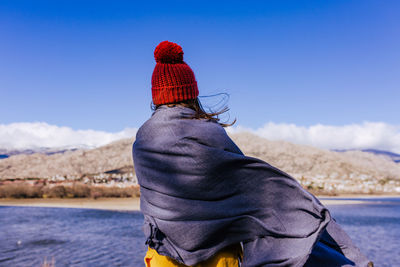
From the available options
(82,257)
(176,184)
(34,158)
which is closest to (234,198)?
(176,184)

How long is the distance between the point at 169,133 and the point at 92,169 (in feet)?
232

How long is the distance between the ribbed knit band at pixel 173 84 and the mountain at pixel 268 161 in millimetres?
54422

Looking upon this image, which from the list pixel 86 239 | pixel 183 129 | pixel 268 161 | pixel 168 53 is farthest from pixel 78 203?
pixel 268 161

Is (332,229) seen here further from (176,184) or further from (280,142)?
(280,142)

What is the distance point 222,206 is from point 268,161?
6797 centimetres

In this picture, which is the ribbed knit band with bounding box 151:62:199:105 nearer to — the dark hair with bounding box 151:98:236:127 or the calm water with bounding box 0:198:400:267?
the dark hair with bounding box 151:98:236:127

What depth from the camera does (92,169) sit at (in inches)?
2741

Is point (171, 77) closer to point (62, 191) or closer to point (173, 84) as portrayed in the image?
point (173, 84)

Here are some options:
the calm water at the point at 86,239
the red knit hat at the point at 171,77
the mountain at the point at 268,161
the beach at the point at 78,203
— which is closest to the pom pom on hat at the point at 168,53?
the red knit hat at the point at 171,77

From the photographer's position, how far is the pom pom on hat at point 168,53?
1977mm

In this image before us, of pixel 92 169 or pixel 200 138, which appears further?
pixel 92 169

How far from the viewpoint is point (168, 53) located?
77.7 inches

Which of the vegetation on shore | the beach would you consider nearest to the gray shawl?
the beach

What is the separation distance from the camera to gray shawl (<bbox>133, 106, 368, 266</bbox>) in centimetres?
173
